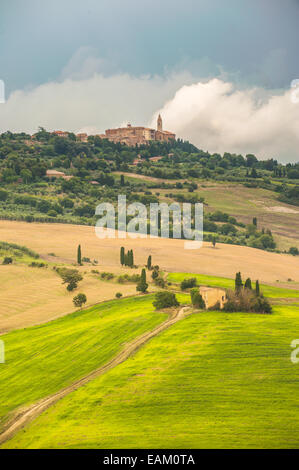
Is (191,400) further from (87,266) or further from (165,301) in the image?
(87,266)

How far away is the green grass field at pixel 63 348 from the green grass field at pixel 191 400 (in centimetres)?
240

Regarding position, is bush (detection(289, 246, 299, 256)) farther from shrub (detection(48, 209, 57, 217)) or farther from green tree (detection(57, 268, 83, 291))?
shrub (detection(48, 209, 57, 217))

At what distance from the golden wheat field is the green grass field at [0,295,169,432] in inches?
129

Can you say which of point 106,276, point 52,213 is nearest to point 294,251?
point 106,276

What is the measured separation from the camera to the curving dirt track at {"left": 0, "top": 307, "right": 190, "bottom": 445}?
2255cm

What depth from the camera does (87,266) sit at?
200 ft

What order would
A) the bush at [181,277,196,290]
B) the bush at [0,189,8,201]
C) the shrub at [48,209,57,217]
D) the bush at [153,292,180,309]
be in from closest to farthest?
the bush at [153,292,180,309], the bush at [181,277,196,290], the shrub at [48,209,57,217], the bush at [0,189,8,201]

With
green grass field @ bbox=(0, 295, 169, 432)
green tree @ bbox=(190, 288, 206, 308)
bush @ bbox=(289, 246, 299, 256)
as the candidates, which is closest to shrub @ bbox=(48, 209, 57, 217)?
bush @ bbox=(289, 246, 299, 256)

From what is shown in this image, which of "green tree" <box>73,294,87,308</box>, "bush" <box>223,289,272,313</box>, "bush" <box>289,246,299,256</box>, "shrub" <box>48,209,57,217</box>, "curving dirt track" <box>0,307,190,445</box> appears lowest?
"curving dirt track" <box>0,307,190,445</box>

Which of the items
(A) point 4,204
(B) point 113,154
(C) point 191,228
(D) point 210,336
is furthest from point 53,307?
(B) point 113,154

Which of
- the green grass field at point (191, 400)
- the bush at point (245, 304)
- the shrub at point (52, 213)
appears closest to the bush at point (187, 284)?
the bush at point (245, 304)

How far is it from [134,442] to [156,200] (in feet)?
335

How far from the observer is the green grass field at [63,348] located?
88.8 feet

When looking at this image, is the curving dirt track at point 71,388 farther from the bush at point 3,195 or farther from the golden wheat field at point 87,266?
the bush at point 3,195
